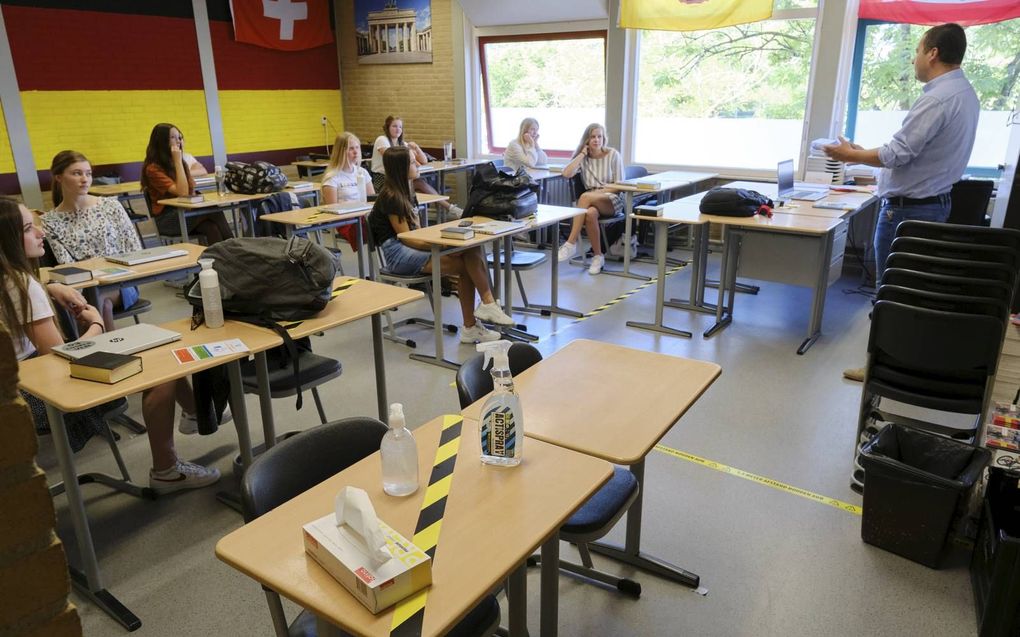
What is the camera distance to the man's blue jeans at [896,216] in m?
3.99

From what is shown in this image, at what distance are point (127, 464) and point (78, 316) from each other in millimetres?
697

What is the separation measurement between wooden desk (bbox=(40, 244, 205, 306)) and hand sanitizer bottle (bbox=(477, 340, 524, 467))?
7.86 ft

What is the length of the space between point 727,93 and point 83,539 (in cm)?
658

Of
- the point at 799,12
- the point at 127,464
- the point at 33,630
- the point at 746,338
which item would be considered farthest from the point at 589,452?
the point at 799,12

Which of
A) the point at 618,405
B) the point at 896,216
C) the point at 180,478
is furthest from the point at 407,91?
the point at 618,405

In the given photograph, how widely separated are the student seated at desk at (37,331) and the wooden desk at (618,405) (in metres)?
1.54

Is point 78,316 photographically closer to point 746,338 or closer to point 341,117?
point 746,338

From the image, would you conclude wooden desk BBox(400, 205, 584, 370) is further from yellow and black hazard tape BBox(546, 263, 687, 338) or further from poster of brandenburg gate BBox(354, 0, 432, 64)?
poster of brandenburg gate BBox(354, 0, 432, 64)

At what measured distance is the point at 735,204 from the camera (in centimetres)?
446

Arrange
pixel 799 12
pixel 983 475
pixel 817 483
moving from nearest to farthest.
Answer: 1. pixel 983 475
2. pixel 817 483
3. pixel 799 12

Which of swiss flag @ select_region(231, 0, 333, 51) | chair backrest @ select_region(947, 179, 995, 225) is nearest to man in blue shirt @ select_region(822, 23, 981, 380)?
chair backrest @ select_region(947, 179, 995, 225)

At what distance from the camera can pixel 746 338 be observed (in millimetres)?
4500

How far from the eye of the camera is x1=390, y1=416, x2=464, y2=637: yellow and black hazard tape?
1.10 metres

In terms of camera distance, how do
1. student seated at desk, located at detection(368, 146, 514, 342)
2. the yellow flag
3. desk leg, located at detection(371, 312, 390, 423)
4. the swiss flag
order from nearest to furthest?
desk leg, located at detection(371, 312, 390, 423) < student seated at desk, located at detection(368, 146, 514, 342) < the yellow flag < the swiss flag
